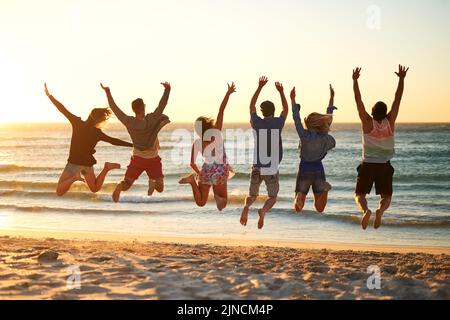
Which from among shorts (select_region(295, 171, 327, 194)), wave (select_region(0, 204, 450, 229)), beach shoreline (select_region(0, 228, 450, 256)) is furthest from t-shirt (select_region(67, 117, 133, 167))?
wave (select_region(0, 204, 450, 229))

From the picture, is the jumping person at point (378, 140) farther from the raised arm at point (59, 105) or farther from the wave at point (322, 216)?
the wave at point (322, 216)

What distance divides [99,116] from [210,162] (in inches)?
86.8

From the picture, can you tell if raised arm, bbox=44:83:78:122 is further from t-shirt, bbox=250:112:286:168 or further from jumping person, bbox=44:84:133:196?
t-shirt, bbox=250:112:286:168

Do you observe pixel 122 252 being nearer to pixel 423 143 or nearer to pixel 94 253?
pixel 94 253

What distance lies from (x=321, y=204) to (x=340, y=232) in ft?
20.7

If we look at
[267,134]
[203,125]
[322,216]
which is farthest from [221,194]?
[322,216]

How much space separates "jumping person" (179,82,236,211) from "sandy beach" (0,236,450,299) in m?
1.23

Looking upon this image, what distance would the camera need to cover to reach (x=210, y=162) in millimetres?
10406

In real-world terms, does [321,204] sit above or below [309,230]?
above

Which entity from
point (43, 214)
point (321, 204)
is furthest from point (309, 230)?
point (43, 214)

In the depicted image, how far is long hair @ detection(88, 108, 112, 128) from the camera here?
10492 mm

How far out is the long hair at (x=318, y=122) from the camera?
9820 mm

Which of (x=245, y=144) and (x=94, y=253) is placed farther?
(x=245, y=144)
